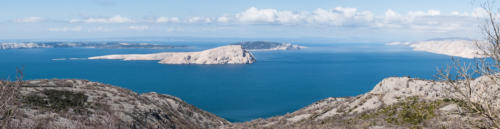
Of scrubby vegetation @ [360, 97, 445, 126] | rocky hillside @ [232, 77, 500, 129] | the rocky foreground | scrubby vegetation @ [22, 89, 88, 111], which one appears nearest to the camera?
rocky hillside @ [232, 77, 500, 129]

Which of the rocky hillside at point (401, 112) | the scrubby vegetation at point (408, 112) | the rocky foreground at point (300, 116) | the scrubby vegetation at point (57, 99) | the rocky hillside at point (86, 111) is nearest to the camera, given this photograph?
the rocky hillside at point (401, 112)

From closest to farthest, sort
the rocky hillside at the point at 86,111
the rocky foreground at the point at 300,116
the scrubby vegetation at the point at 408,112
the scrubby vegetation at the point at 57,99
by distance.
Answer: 1. the rocky foreground at the point at 300,116
2. the scrubby vegetation at the point at 408,112
3. the rocky hillside at the point at 86,111
4. the scrubby vegetation at the point at 57,99

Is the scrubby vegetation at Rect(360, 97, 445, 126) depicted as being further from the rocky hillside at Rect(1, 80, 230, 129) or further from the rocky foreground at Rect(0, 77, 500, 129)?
the rocky hillside at Rect(1, 80, 230, 129)

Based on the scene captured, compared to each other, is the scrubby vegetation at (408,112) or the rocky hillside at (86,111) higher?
the scrubby vegetation at (408,112)

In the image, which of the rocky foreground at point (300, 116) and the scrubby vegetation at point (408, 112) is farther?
the scrubby vegetation at point (408, 112)

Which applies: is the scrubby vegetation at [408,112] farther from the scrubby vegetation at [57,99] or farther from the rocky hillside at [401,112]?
the scrubby vegetation at [57,99]

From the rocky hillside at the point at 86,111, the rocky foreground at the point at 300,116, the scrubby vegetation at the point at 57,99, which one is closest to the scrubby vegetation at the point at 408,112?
the rocky foreground at the point at 300,116

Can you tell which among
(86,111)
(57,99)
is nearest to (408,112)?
(86,111)

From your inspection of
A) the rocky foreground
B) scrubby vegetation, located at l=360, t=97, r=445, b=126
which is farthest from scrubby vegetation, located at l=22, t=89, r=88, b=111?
scrubby vegetation, located at l=360, t=97, r=445, b=126
